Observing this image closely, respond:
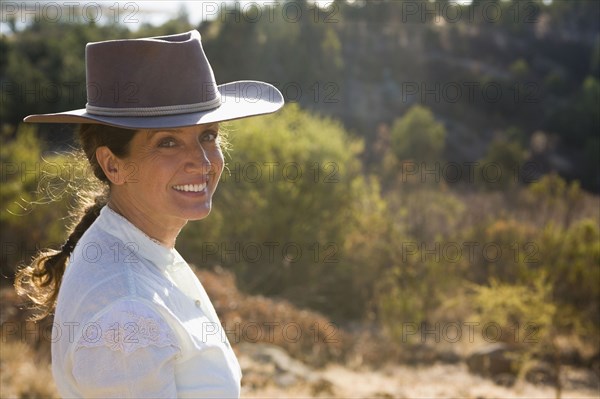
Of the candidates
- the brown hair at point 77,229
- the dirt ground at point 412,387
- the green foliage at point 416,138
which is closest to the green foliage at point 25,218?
the dirt ground at point 412,387

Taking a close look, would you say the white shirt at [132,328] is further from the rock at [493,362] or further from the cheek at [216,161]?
the rock at [493,362]

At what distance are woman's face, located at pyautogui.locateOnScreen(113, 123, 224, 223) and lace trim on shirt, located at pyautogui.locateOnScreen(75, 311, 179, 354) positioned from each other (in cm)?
38

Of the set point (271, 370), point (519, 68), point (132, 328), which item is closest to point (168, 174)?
point (132, 328)

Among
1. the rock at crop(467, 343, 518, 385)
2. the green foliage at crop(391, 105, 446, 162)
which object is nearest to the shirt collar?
the rock at crop(467, 343, 518, 385)

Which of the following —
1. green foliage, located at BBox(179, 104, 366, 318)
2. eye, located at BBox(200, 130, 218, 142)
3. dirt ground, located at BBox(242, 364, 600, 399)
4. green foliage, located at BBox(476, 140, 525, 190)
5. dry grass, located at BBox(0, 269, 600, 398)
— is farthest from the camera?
green foliage, located at BBox(476, 140, 525, 190)

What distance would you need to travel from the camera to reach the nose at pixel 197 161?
1.75 m

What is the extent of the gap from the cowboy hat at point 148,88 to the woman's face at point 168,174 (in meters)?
0.05

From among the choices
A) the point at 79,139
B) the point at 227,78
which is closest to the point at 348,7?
the point at 227,78

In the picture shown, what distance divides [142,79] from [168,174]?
26cm

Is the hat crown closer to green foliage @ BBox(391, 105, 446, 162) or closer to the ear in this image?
the ear

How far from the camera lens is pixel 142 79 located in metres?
1.79

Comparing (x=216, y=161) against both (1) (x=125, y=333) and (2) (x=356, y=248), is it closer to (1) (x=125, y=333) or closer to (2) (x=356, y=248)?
(1) (x=125, y=333)

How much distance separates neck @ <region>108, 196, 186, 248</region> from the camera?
5.86ft

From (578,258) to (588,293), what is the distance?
0.71m
